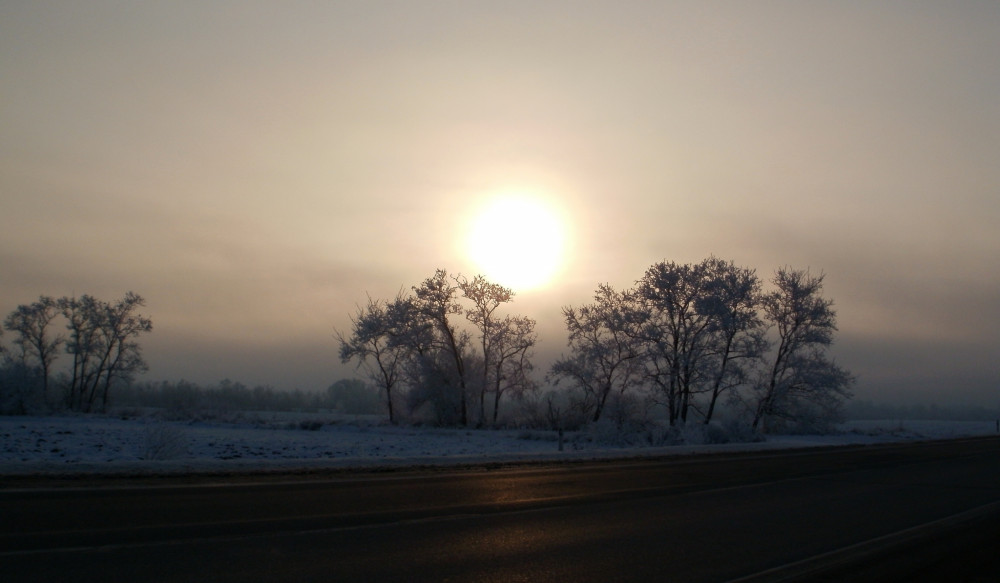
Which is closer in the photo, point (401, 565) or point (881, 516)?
point (401, 565)

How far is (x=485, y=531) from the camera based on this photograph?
989cm

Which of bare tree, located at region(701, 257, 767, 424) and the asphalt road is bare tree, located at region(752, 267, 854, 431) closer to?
bare tree, located at region(701, 257, 767, 424)

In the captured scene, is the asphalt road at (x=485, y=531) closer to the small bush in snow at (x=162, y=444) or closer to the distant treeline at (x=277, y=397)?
the small bush in snow at (x=162, y=444)

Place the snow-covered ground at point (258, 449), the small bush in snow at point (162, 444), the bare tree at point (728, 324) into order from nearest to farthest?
the snow-covered ground at point (258, 449) → the small bush in snow at point (162, 444) → the bare tree at point (728, 324)

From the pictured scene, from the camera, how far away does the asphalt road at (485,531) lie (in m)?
7.49

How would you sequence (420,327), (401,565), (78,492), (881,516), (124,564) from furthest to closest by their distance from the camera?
(420,327)
(881,516)
(78,492)
(401,565)
(124,564)

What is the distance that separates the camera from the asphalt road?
7488mm

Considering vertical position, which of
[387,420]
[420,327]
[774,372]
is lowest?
[387,420]

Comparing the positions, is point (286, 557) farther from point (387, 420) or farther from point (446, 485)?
point (387, 420)

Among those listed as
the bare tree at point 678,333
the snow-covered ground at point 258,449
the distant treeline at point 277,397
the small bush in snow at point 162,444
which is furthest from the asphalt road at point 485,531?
the distant treeline at point 277,397

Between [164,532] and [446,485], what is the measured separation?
7303mm

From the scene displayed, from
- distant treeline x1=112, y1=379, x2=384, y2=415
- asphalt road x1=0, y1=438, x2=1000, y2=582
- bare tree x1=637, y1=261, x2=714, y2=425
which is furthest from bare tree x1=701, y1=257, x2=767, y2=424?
distant treeline x1=112, y1=379, x2=384, y2=415

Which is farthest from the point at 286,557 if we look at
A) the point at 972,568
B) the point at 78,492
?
the point at 972,568

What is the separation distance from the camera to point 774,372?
52.8m
